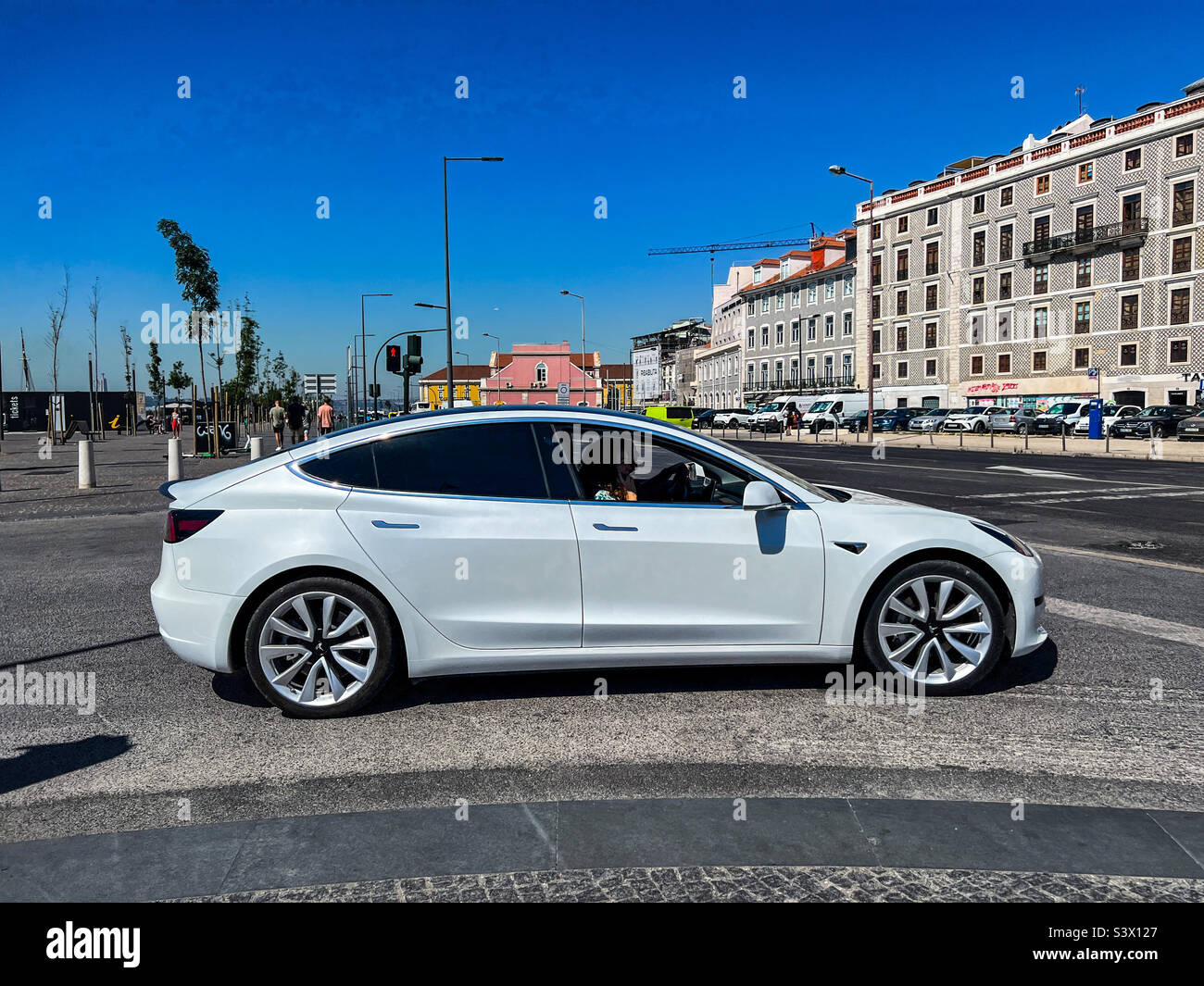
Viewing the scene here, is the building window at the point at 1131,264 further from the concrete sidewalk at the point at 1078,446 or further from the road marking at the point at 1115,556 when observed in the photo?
the road marking at the point at 1115,556

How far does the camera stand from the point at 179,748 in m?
4.15

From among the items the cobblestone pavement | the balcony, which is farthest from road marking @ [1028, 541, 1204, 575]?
the balcony

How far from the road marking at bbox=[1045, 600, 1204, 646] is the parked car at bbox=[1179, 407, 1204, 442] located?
113 feet

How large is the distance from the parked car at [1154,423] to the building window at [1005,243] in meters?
23.5

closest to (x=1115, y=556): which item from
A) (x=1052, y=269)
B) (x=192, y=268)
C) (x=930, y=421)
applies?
(x=192, y=268)

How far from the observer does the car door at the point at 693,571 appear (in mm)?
4520

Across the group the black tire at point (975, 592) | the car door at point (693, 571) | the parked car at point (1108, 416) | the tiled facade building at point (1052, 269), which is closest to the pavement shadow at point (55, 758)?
the car door at point (693, 571)

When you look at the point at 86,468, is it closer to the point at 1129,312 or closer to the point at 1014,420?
the point at 1014,420

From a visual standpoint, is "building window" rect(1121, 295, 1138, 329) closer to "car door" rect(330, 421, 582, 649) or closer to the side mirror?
the side mirror

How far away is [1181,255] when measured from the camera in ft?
173

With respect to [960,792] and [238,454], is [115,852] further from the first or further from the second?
[238,454]

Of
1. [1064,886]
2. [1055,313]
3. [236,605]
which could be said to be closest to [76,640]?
[236,605]

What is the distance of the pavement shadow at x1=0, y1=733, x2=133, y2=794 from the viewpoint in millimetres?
3828
